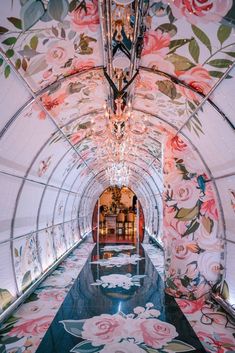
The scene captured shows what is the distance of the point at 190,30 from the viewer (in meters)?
3.21

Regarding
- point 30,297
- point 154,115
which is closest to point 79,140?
point 154,115

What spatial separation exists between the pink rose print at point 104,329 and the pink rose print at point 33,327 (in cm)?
70

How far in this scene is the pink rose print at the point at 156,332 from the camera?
4152 mm

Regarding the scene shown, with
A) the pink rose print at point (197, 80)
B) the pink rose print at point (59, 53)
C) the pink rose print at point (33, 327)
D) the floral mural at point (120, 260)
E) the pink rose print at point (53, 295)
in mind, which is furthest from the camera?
the floral mural at point (120, 260)

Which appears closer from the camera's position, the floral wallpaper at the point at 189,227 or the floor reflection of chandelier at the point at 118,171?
the floral wallpaper at the point at 189,227

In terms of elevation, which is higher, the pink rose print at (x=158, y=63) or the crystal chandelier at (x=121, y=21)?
the pink rose print at (x=158, y=63)

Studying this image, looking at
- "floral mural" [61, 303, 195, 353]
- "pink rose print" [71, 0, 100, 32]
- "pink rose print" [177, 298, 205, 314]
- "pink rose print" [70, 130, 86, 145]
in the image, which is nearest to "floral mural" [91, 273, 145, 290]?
"pink rose print" [177, 298, 205, 314]

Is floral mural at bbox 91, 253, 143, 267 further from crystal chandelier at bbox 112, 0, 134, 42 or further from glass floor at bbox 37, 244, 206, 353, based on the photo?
crystal chandelier at bbox 112, 0, 134, 42

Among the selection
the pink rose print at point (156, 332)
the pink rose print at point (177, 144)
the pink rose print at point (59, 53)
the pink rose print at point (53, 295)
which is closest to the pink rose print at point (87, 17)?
the pink rose print at point (59, 53)

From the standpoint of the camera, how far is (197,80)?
409cm

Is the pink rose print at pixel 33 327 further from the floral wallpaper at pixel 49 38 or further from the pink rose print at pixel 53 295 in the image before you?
the floral wallpaper at pixel 49 38

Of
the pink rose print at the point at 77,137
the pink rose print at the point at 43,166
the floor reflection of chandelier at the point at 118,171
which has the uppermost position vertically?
the floor reflection of chandelier at the point at 118,171

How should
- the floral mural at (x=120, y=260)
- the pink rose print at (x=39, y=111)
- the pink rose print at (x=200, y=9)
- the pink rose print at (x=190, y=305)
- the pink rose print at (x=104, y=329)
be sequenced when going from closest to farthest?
the pink rose print at (x=200, y=9) < the pink rose print at (x=104, y=329) < the pink rose print at (x=39, y=111) < the pink rose print at (x=190, y=305) < the floral mural at (x=120, y=260)

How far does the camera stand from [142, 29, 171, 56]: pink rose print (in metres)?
3.43
